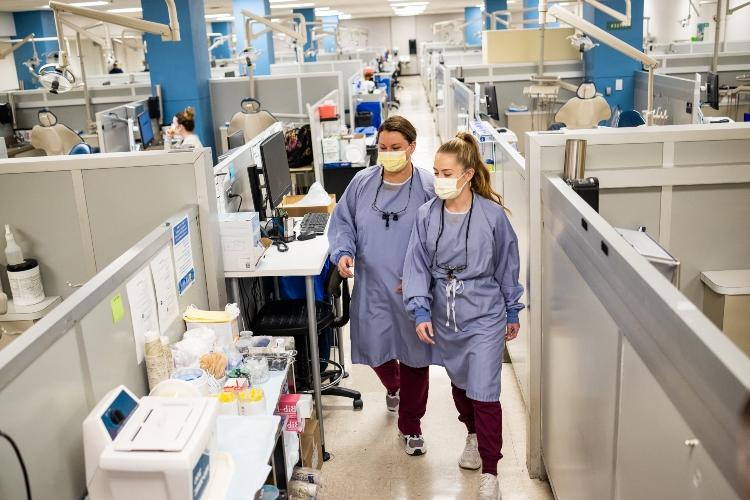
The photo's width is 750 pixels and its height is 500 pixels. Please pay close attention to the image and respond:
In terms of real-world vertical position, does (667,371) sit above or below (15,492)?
above

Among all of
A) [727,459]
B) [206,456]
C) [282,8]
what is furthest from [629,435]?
[282,8]

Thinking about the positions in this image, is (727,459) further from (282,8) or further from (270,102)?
(282,8)

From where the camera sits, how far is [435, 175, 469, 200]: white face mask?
242cm

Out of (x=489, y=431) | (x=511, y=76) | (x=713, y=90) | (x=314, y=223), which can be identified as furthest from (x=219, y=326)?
(x=511, y=76)

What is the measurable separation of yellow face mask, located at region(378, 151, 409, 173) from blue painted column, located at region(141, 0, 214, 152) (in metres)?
5.81

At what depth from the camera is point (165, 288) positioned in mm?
2197

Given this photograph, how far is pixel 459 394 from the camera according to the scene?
9.07ft

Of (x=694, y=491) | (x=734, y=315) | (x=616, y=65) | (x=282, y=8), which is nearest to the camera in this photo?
(x=694, y=491)

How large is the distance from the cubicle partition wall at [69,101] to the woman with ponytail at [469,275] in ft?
22.1

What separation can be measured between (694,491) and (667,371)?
204 mm

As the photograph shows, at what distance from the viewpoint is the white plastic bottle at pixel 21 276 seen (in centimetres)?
273

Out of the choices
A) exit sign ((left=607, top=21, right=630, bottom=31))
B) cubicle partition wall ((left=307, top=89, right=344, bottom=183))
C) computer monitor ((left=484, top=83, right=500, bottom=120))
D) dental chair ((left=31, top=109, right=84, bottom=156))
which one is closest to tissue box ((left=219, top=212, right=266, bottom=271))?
cubicle partition wall ((left=307, top=89, right=344, bottom=183))

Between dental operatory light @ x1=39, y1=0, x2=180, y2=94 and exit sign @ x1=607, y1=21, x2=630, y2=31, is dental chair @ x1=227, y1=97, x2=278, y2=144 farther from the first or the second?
exit sign @ x1=607, y1=21, x2=630, y2=31

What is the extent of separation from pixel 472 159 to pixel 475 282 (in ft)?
1.41
